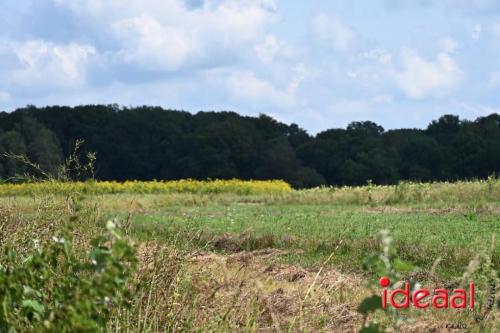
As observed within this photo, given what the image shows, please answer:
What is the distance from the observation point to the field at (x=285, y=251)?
5.78 meters

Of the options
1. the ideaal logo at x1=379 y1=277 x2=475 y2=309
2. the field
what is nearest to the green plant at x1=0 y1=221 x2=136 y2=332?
the field

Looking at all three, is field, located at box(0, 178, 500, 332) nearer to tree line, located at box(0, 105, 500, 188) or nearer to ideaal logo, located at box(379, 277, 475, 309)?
ideaal logo, located at box(379, 277, 475, 309)

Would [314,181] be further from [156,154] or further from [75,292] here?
[75,292]

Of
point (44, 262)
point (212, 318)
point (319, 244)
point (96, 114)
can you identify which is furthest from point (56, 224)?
point (96, 114)

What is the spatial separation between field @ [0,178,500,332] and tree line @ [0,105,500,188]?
26.5m

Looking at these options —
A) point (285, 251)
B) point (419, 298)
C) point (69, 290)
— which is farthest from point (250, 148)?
point (69, 290)

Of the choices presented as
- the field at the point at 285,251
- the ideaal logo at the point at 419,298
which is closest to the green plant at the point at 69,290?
the field at the point at 285,251

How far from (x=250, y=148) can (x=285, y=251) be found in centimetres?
4578

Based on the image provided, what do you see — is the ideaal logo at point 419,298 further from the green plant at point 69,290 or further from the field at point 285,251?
the green plant at point 69,290

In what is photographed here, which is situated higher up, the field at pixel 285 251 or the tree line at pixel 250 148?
the tree line at pixel 250 148

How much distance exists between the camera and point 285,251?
905 cm

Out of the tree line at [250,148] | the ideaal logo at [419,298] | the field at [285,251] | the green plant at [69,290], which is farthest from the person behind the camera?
the tree line at [250,148]

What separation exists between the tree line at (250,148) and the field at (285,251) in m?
26.5

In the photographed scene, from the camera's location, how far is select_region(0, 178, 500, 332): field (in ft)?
19.0
